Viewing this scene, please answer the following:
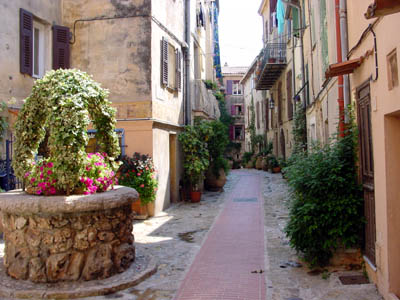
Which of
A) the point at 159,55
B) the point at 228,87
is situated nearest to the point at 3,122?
the point at 159,55

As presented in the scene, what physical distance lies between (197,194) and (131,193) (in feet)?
24.3

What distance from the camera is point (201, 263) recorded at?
6418 mm

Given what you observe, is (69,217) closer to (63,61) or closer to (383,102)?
(383,102)

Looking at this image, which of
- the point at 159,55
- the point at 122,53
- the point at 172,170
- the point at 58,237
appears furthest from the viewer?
the point at 172,170

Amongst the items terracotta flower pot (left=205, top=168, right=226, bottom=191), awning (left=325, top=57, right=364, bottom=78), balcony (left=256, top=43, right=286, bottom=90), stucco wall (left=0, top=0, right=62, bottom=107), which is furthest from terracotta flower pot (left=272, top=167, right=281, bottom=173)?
awning (left=325, top=57, right=364, bottom=78)

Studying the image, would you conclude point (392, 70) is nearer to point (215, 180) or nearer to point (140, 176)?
point (140, 176)

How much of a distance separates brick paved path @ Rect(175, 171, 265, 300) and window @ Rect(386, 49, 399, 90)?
297cm

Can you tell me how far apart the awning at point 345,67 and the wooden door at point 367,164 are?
12.9 inches

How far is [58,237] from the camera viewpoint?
5105 mm

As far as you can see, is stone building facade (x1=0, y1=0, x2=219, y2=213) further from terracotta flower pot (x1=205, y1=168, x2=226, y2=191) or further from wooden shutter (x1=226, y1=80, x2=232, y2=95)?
wooden shutter (x1=226, y1=80, x2=232, y2=95)

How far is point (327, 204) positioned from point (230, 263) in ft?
6.25

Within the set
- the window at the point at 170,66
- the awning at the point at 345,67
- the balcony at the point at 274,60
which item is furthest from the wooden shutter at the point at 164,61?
the balcony at the point at 274,60

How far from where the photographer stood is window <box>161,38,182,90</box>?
37.6 ft

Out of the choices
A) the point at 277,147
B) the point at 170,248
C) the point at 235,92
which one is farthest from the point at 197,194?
the point at 235,92
